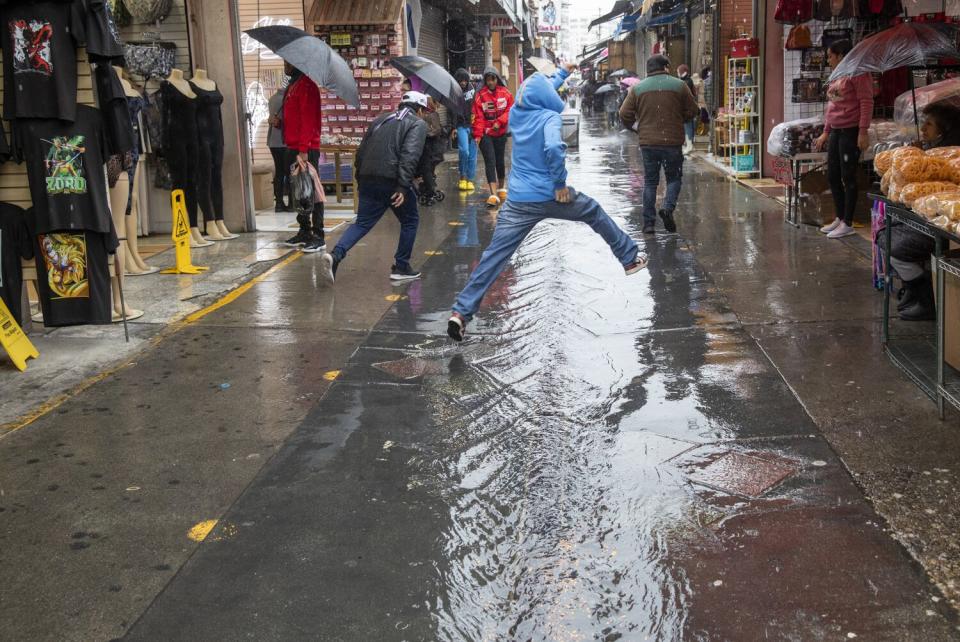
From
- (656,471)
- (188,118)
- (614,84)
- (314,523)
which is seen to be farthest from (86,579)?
(614,84)

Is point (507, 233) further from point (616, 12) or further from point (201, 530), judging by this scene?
point (616, 12)

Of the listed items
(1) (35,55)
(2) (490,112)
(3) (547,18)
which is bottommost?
(2) (490,112)

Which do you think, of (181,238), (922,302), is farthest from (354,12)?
(922,302)

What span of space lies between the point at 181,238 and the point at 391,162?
2.29 meters

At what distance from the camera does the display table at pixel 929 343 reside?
5121mm

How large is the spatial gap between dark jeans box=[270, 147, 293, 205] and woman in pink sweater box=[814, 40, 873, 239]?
694 cm

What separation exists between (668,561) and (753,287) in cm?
501

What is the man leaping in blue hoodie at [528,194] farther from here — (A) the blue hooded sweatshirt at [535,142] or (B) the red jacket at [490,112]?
(B) the red jacket at [490,112]

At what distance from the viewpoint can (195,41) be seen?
11.5 metres

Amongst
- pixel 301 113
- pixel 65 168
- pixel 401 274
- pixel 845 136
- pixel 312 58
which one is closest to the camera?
pixel 65 168

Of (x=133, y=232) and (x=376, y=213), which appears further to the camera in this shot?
(x=133, y=232)

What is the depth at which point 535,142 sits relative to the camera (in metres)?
6.93

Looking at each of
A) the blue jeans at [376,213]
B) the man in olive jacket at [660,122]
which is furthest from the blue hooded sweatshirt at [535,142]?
the man in olive jacket at [660,122]

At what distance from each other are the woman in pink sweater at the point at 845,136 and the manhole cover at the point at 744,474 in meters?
6.23
